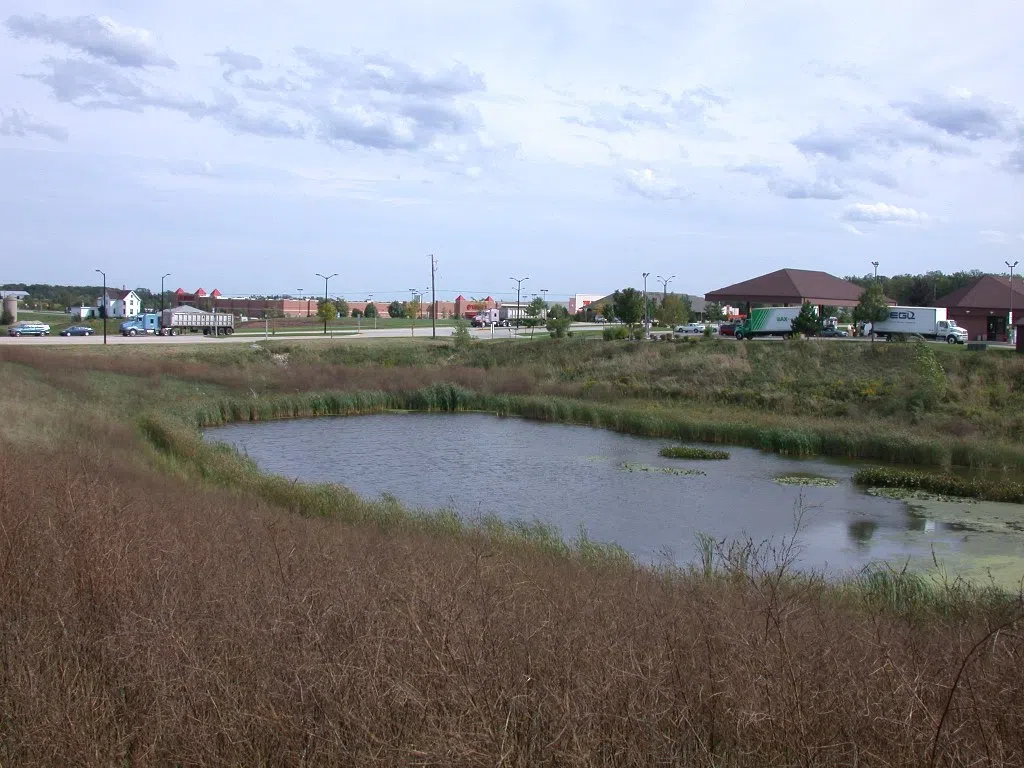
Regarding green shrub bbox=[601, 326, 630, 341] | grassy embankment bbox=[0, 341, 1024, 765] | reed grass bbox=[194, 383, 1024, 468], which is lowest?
reed grass bbox=[194, 383, 1024, 468]

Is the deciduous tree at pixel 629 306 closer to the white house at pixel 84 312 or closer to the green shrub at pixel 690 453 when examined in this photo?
the green shrub at pixel 690 453

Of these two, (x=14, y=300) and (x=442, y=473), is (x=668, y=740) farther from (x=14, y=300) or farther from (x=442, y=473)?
(x=14, y=300)

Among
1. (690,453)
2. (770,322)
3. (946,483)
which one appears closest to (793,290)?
(770,322)

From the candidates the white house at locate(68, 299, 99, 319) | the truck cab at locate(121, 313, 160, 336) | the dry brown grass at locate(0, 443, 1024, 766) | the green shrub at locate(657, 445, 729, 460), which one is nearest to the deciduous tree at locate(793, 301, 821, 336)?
the green shrub at locate(657, 445, 729, 460)

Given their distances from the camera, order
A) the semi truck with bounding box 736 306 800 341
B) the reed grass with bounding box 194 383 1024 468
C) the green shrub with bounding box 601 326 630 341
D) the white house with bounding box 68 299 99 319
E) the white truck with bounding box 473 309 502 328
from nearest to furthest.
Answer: the reed grass with bounding box 194 383 1024 468 < the semi truck with bounding box 736 306 800 341 < the green shrub with bounding box 601 326 630 341 < the white house with bounding box 68 299 99 319 < the white truck with bounding box 473 309 502 328

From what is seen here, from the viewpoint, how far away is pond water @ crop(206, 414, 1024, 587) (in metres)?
18.6

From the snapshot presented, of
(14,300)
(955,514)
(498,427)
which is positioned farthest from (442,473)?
(14,300)

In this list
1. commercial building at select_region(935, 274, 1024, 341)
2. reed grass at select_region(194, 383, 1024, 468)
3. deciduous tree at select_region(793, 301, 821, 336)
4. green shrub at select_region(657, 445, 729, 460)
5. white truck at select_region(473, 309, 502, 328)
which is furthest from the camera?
white truck at select_region(473, 309, 502, 328)

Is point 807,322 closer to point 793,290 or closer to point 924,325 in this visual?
point 924,325

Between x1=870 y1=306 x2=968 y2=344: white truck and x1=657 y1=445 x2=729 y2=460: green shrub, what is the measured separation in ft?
94.9

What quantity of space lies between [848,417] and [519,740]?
1394 inches

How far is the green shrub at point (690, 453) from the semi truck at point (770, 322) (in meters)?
30.7

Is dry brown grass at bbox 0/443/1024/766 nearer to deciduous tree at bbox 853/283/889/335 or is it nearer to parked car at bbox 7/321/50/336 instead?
deciduous tree at bbox 853/283/889/335

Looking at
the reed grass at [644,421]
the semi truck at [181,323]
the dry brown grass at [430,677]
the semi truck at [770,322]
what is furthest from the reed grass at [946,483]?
the semi truck at [181,323]
